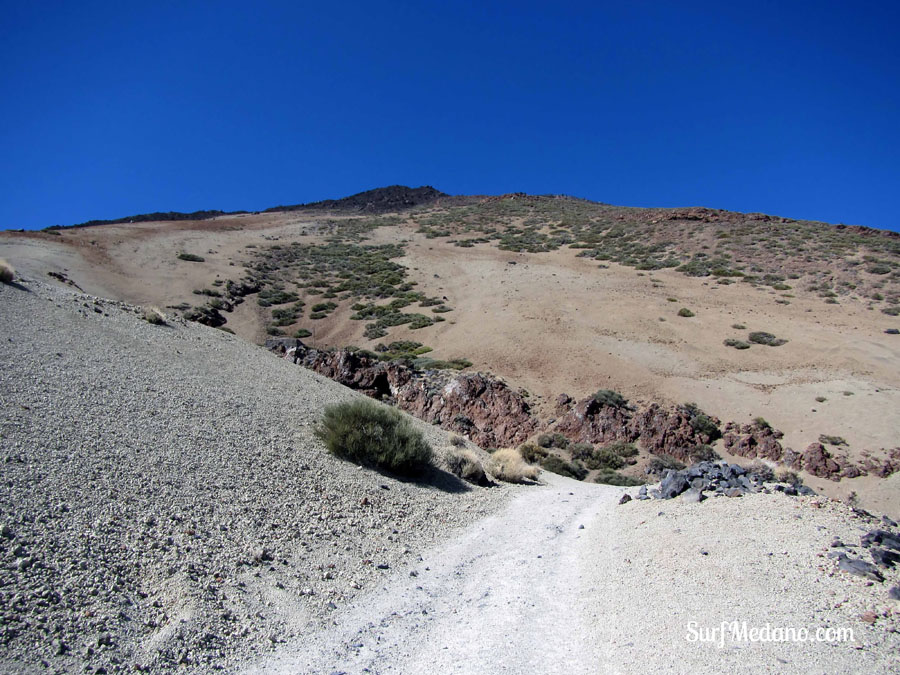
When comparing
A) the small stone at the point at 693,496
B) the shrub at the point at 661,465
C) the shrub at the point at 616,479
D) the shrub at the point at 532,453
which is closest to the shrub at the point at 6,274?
the shrub at the point at 532,453

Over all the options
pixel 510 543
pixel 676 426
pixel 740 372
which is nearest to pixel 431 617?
pixel 510 543

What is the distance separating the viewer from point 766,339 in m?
27.1

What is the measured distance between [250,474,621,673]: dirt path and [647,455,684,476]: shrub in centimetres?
1007

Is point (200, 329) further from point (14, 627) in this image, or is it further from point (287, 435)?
point (14, 627)

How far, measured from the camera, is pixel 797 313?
3109 centimetres

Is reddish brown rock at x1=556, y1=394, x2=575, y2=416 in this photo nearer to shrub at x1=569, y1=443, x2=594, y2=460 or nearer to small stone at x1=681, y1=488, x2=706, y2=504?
shrub at x1=569, y1=443, x2=594, y2=460

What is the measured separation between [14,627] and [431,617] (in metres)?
3.89

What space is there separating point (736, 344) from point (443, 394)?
1588cm

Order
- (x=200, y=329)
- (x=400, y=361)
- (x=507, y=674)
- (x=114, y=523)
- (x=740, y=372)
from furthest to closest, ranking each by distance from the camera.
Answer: (x=400, y=361) → (x=740, y=372) → (x=200, y=329) → (x=114, y=523) → (x=507, y=674)

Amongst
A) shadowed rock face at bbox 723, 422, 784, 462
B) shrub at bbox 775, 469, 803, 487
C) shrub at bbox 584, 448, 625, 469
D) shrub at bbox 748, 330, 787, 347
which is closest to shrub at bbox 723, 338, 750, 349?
shrub at bbox 748, 330, 787, 347

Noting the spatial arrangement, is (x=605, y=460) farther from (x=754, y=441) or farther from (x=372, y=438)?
(x=372, y=438)

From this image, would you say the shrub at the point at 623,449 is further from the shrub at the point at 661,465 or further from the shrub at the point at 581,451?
the shrub at the point at 661,465

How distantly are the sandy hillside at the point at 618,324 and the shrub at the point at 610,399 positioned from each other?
2.80 ft

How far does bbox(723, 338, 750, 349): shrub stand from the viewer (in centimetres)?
2661
